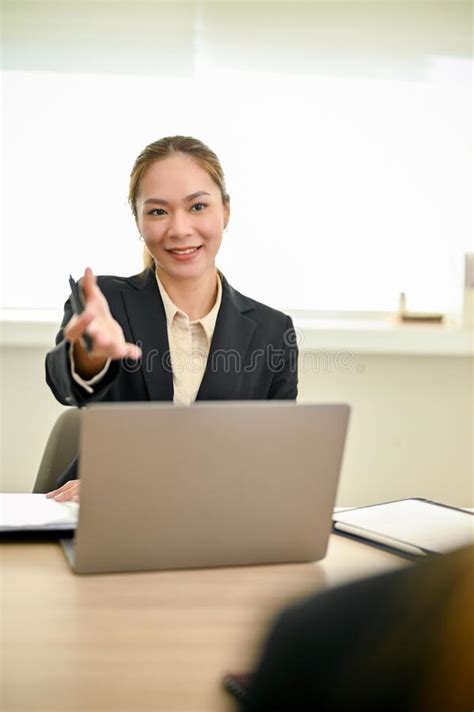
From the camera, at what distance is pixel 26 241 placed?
347 cm

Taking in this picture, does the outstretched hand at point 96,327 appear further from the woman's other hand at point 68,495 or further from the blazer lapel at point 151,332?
the blazer lapel at point 151,332

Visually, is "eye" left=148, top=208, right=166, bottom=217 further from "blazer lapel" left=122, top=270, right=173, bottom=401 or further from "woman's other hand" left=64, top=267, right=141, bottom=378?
"woman's other hand" left=64, top=267, right=141, bottom=378

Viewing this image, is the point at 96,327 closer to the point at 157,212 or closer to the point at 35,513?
the point at 35,513

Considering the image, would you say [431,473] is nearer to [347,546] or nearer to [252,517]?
[347,546]

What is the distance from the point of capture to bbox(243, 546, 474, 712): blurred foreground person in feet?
1.39

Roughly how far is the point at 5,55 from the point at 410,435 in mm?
2170

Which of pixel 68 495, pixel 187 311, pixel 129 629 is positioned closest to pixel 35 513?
pixel 68 495

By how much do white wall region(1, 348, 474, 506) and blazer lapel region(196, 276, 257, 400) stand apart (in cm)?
115

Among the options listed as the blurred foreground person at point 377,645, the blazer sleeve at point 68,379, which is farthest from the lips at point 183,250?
the blurred foreground person at point 377,645

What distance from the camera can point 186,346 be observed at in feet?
7.34

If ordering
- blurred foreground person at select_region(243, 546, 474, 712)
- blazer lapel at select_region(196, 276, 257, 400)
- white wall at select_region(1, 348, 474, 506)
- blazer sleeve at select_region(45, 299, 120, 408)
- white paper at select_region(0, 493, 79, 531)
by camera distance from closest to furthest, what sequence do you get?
blurred foreground person at select_region(243, 546, 474, 712) → white paper at select_region(0, 493, 79, 531) → blazer sleeve at select_region(45, 299, 120, 408) → blazer lapel at select_region(196, 276, 257, 400) → white wall at select_region(1, 348, 474, 506)

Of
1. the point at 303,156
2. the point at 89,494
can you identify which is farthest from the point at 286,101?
the point at 89,494

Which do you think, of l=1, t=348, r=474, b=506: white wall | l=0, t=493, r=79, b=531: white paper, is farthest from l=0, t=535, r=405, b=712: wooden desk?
l=1, t=348, r=474, b=506: white wall

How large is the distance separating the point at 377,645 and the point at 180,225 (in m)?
1.89
